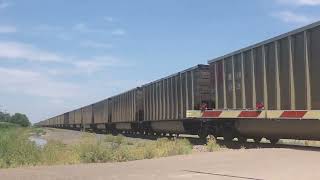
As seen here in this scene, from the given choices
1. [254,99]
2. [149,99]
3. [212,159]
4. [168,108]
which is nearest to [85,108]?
[149,99]

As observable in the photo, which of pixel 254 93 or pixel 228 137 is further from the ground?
pixel 254 93

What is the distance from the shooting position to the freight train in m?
17.0

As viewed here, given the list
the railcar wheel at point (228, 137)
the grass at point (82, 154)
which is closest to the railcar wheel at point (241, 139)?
the railcar wheel at point (228, 137)

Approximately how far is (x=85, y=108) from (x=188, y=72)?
4875 centimetres

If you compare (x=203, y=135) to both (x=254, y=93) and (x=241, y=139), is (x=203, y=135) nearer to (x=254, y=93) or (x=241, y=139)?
(x=241, y=139)

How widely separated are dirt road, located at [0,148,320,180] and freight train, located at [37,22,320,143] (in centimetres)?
267

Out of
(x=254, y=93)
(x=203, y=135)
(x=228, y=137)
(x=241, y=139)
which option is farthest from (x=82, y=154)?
(x=203, y=135)

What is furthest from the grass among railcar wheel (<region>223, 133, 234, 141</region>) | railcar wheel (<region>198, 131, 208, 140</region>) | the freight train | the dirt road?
railcar wheel (<region>198, 131, 208, 140</region>)

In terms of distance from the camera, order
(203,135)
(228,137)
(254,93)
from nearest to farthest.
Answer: (254,93), (228,137), (203,135)

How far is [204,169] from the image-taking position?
12328 millimetres

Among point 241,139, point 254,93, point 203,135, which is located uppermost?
point 254,93

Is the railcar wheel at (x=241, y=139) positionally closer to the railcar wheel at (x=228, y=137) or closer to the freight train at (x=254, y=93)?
the freight train at (x=254, y=93)

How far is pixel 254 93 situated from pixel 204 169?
851cm

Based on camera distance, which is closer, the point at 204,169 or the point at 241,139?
the point at 204,169
